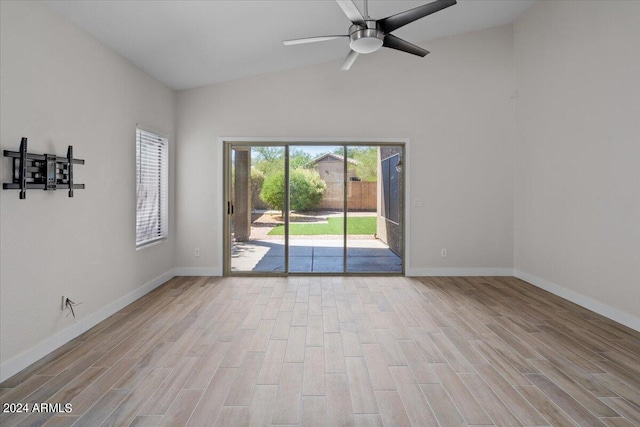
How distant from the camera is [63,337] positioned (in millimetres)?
3182

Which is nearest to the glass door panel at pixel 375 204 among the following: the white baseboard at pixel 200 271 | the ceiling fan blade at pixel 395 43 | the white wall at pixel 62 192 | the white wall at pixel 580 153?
the white wall at pixel 580 153

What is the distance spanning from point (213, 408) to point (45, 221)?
81.5 inches

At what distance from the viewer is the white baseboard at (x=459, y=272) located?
18.7ft

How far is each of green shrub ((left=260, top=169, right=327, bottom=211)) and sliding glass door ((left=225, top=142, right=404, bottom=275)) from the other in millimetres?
16

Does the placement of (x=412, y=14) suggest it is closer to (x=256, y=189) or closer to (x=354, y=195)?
(x=354, y=195)

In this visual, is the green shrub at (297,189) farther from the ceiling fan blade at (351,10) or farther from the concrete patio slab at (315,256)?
the ceiling fan blade at (351,10)

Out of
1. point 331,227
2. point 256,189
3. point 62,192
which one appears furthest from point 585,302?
→ point 62,192

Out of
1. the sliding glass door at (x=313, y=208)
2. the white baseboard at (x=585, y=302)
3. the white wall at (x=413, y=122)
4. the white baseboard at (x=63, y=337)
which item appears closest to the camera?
the white baseboard at (x=63, y=337)

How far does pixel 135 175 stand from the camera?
4.52m

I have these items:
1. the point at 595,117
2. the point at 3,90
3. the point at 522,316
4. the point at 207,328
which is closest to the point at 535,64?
the point at 595,117

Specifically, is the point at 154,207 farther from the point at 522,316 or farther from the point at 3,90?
the point at 522,316

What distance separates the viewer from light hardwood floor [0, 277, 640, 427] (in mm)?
2166

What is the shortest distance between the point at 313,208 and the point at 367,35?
307cm

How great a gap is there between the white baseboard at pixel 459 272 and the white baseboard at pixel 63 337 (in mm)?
3863
